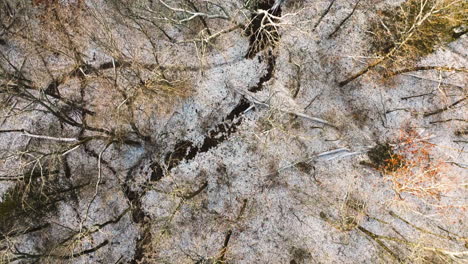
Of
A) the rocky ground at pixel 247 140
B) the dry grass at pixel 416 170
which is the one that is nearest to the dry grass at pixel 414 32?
the rocky ground at pixel 247 140

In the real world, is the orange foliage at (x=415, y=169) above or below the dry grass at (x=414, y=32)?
below

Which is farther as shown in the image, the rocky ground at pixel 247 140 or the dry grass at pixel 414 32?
the dry grass at pixel 414 32

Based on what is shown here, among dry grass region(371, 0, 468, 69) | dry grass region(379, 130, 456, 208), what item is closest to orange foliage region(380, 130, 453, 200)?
dry grass region(379, 130, 456, 208)

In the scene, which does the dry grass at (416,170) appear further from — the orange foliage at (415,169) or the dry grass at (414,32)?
the dry grass at (414,32)

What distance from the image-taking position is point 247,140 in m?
11.1

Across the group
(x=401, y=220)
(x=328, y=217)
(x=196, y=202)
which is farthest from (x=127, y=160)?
(x=401, y=220)

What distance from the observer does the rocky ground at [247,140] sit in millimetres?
10750

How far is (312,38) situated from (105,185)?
804 centimetres

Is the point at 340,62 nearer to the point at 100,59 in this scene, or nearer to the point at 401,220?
the point at 401,220

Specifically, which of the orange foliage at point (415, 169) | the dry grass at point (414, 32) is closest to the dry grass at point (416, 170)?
the orange foliage at point (415, 169)

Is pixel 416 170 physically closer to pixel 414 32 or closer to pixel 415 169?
pixel 415 169

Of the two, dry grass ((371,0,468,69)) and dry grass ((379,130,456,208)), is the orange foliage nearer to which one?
dry grass ((379,130,456,208))

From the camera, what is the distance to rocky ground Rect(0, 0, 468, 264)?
1075cm

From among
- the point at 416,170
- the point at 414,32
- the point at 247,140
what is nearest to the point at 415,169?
the point at 416,170
